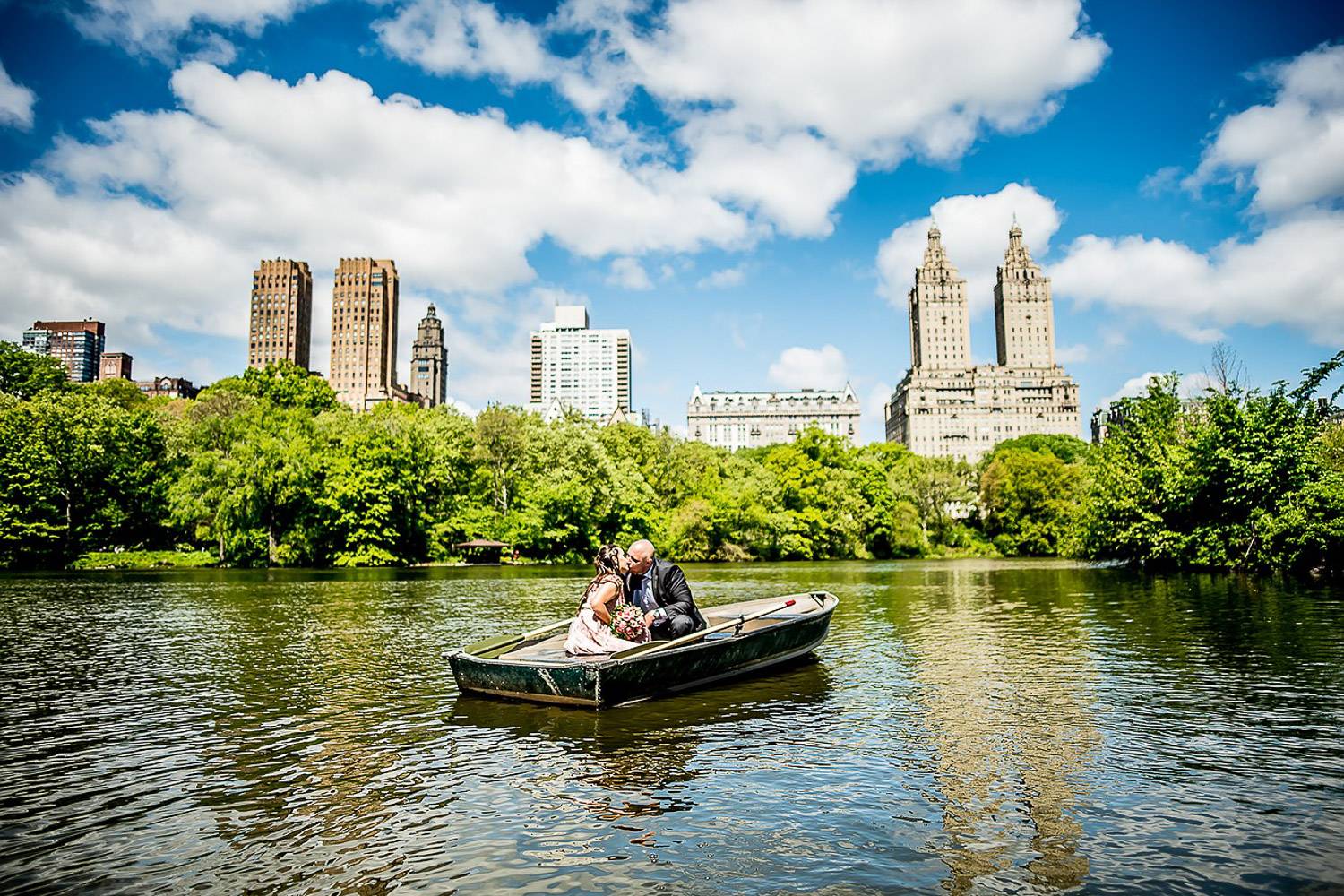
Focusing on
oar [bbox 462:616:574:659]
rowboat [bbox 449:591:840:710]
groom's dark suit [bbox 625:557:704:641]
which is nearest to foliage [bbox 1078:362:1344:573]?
rowboat [bbox 449:591:840:710]

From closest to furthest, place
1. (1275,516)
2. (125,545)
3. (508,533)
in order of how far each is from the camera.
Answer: (1275,516)
(125,545)
(508,533)

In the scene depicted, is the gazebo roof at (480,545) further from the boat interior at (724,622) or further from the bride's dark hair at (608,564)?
the bride's dark hair at (608,564)

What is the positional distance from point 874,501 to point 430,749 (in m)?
80.5

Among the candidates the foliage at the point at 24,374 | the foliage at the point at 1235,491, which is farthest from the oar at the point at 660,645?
the foliage at the point at 24,374

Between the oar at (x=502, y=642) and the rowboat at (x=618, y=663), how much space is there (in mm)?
15

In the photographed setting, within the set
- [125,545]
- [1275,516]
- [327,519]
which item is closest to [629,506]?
[327,519]

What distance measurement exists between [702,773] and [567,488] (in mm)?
58341

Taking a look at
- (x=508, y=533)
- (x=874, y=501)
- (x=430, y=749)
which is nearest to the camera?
(x=430, y=749)

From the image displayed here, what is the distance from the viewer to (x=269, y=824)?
7539mm

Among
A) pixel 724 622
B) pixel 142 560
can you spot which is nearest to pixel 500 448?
pixel 142 560

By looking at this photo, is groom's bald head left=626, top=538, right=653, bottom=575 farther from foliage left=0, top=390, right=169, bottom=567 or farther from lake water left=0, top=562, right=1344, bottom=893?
foliage left=0, top=390, right=169, bottom=567

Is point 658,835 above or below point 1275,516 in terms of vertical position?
below

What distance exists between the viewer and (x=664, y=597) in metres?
13.6

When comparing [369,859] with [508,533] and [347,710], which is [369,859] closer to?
[347,710]
